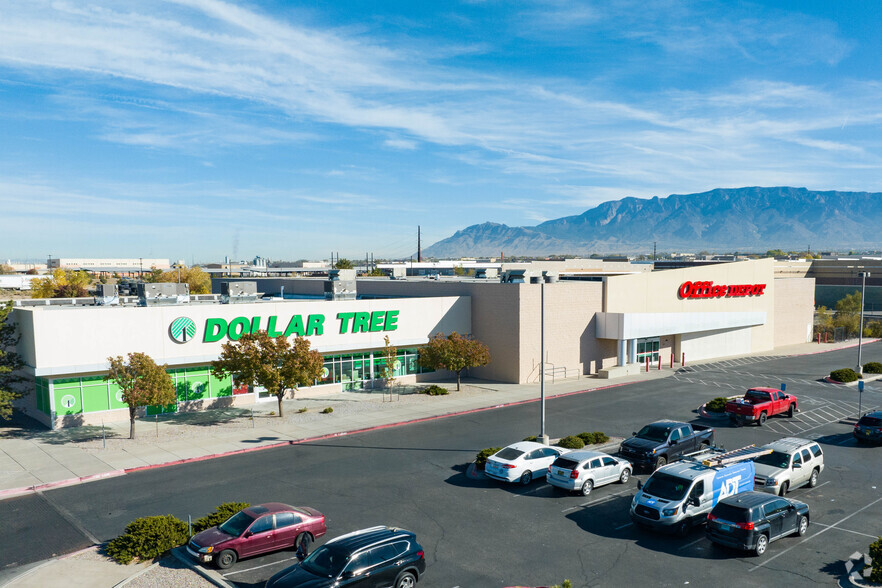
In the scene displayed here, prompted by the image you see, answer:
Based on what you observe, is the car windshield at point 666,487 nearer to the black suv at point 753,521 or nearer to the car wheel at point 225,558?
the black suv at point 753,521

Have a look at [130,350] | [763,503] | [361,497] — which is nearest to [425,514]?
[361,497]

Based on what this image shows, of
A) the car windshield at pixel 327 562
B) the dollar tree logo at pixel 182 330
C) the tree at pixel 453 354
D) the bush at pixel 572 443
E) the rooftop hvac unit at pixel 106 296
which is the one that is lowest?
the bush at pixel 572 443

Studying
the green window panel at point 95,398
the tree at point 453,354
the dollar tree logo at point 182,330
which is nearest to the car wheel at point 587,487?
the tree at point 453,354

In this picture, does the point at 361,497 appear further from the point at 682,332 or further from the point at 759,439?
the point at 682,332

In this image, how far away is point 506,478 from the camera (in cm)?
2347

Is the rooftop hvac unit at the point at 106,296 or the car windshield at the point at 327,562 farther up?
the rooftop hvac unit at the point at 106,296

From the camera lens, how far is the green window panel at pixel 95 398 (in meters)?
33.3

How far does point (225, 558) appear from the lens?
16875 mm

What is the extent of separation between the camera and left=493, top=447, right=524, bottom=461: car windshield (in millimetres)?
24000

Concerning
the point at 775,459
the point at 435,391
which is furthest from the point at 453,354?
the point at 775,459

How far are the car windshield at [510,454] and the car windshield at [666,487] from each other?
5249 mm

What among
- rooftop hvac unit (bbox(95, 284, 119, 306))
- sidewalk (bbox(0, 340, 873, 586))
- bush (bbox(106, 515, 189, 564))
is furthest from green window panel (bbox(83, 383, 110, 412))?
bush (bbox(106, 515, 189, 564))

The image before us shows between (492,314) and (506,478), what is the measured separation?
23.5m

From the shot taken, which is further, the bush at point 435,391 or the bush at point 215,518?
the bush at point 435,391
